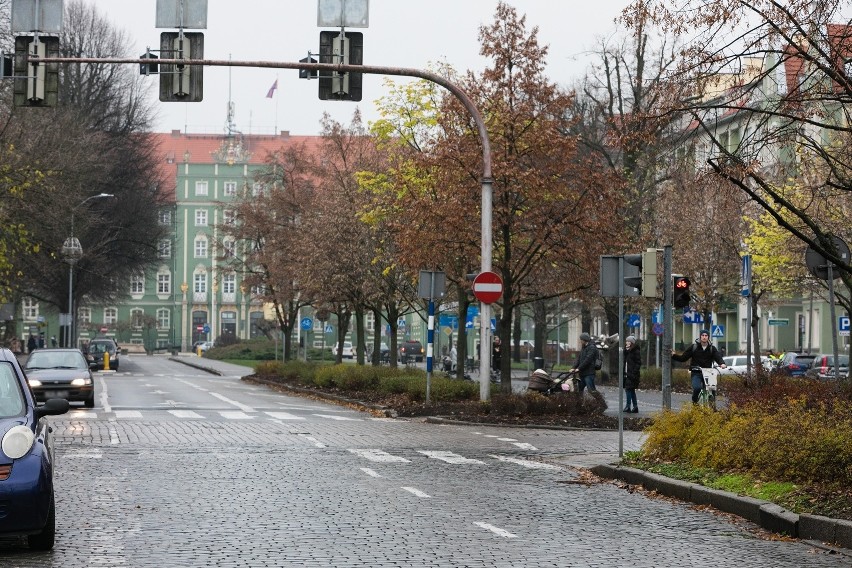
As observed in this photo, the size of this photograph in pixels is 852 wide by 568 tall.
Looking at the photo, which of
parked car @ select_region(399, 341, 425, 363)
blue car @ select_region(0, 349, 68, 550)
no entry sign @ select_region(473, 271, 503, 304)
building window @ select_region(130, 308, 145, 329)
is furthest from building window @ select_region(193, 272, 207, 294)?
blue car @ select_region(0, 349, 68, 550)

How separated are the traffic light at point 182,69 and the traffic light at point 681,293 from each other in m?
8.39

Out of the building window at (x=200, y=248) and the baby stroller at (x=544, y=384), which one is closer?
the baby stroller at (x=544, y=384)

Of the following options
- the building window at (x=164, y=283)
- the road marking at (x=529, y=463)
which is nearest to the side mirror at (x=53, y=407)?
the road marking at (x=529, y=463)

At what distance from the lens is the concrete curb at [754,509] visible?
11.4 meters

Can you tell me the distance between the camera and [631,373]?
34031mm

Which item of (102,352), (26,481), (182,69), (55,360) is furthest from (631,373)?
(102,352)

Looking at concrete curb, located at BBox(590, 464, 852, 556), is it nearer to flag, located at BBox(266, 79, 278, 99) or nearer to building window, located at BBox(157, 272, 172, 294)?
flag, located at BBox(266, 79, 278, 99)

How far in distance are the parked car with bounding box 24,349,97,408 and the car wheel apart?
2244 cm

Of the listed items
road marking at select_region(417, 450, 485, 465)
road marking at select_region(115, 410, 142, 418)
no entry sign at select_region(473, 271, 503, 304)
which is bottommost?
road marking at select_region(417, 450, 485, 465)

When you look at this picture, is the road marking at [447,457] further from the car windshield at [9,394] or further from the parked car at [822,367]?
the parked car at [822,367]

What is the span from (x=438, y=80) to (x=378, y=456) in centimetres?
762

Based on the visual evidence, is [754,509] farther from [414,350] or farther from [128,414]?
[414,350]

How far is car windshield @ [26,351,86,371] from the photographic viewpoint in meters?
34.6

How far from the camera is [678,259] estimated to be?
59.3m
